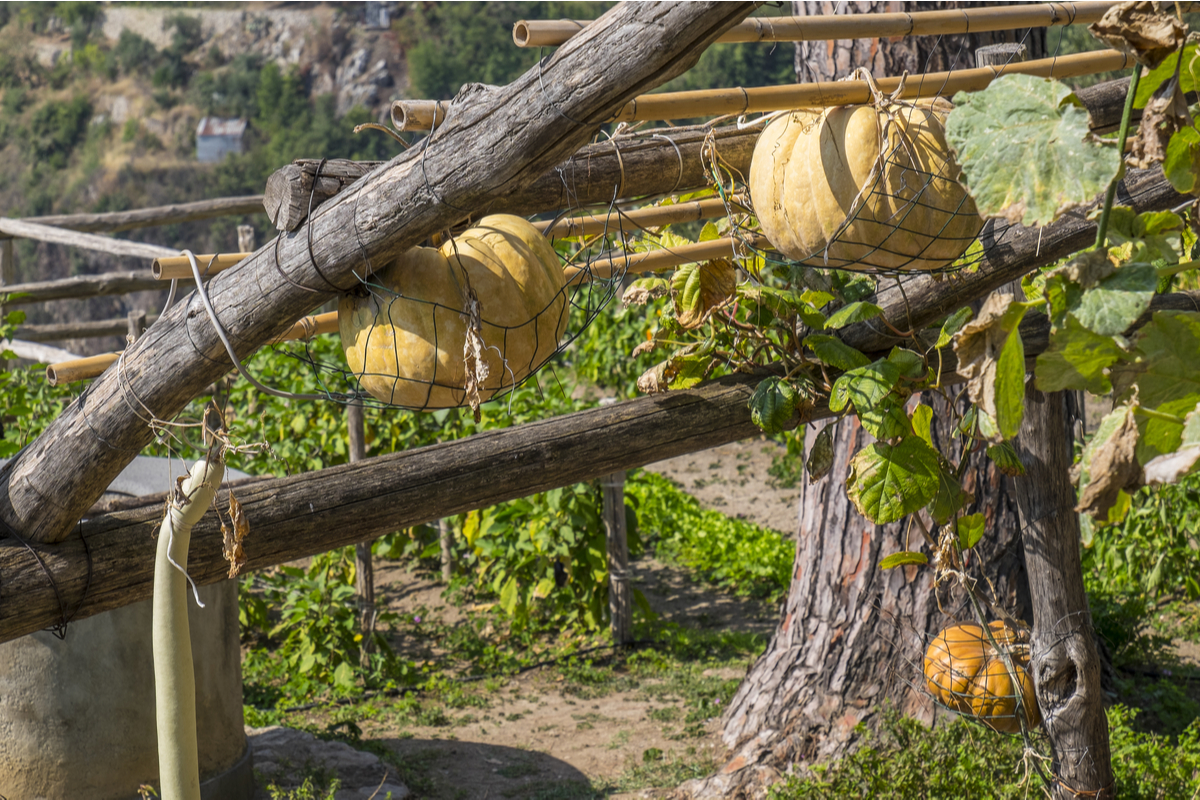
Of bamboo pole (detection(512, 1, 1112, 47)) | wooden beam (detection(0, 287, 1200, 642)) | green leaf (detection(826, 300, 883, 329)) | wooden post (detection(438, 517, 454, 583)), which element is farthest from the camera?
wooden post (detection(438, 517, 454, 583))

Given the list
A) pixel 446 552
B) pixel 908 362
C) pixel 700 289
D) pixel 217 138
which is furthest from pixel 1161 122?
pixel 217 138

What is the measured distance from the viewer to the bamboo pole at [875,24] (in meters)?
1.26

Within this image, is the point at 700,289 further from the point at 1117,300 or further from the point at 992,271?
the point at 1117,300

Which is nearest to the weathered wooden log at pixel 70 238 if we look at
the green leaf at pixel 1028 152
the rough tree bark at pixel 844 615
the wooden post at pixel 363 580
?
the wooden post at pixel 363 580

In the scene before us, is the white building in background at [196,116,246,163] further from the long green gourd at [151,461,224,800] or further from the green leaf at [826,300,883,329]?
the long green gourd at [151,461,224,800]

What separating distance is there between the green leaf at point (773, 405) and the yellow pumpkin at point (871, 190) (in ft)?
2.06

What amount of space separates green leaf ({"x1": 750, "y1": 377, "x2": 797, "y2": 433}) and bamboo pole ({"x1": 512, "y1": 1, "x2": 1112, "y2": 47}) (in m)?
0.75

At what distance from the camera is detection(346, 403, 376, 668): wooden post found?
15.3ft

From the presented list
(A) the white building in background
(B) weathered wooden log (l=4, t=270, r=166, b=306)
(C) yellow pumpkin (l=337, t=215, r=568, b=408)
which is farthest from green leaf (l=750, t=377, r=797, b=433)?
(A) the white building in background

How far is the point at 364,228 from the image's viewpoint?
1.32 metres

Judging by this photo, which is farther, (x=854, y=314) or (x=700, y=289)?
(x=700, y=289)

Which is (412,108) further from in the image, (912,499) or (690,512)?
(690,512)

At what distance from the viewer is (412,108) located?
1.31 meters

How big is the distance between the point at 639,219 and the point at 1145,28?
1.42 meters
